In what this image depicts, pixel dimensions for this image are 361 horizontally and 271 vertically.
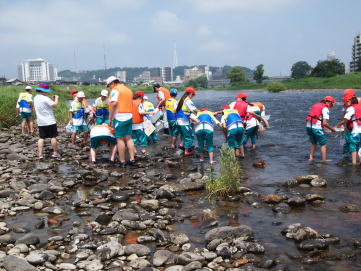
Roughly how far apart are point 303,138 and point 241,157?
699 centimetres

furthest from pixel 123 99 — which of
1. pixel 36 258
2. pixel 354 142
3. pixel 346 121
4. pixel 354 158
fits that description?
pixel 354 158

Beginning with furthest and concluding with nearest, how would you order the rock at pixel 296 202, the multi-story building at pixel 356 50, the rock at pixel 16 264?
the multi-story building at pixel 356 50
the rock at pixel 296 202
the rock at pixel 16 264

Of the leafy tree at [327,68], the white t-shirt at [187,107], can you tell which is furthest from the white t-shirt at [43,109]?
the leafy tree at [327,68]

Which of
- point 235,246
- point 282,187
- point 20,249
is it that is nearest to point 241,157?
point 282,187

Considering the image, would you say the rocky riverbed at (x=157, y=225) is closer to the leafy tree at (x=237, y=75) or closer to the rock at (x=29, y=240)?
the rock at (x=29, y=240)

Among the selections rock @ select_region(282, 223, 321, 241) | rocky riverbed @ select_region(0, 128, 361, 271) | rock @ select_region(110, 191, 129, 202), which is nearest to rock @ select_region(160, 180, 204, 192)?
rocky riverbed @ select_region(0, 128, 361, 271)

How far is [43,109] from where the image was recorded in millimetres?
11609

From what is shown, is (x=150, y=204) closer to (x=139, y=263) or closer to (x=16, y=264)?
(x=139, y=263)

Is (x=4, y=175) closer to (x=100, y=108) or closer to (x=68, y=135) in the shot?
(x=100, y=108)

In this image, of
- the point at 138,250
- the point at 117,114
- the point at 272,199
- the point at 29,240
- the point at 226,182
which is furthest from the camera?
the point at 117,114

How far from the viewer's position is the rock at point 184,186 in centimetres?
875

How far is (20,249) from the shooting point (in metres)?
5.42

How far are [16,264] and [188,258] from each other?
7.83 ft

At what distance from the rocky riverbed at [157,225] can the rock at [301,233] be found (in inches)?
0.8
